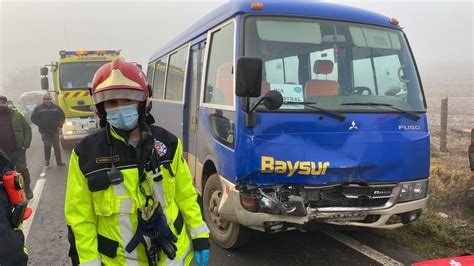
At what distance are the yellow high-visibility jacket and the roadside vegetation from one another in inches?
124

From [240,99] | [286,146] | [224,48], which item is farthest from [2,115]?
[286,146]

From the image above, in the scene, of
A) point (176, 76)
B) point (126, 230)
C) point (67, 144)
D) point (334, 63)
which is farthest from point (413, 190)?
point (67, 144)

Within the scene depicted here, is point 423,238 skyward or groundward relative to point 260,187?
groundward

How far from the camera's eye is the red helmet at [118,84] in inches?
75.1

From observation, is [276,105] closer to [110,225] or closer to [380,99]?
[380,99]

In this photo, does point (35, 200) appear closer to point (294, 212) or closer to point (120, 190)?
point (294, 212)

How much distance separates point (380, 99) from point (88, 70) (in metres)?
9.82

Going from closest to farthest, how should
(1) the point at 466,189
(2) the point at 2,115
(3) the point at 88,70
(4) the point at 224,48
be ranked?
(4) the point at 224,48, (1) the point at 466,189, (2) the point at 2,115, (3) the point at 88,70

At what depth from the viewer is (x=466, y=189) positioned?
214 inches

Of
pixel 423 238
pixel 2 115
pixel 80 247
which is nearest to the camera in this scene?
pixel 80 247

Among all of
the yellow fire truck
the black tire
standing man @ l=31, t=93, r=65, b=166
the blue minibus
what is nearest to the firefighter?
the blue minibus

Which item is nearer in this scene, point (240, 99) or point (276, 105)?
point (276, 105)

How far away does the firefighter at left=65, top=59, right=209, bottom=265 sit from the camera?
187cm

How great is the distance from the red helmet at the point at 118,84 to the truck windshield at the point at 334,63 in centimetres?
167
